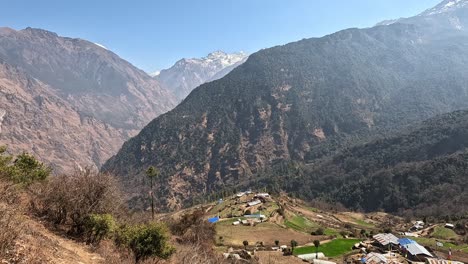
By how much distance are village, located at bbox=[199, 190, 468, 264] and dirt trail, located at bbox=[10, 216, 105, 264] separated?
861 inches

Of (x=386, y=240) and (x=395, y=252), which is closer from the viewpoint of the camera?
(x=395, y=252)

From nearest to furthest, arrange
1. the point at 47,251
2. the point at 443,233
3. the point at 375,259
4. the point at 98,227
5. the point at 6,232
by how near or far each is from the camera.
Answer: the point at 6,232 → the point at 47,251 → the point at 98,227 → the point at 375,259 → the point at 443,233

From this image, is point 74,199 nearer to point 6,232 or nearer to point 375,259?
→ point 6,232

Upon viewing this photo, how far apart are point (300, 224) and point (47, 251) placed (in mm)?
93006

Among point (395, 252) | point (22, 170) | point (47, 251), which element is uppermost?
point (22, 170)

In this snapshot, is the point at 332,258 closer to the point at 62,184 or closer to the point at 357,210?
the point at 62,184

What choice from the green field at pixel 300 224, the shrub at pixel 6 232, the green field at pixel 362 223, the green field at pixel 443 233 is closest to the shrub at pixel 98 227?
the shrub at pixel 6 232

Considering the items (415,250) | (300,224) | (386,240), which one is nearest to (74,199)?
(415,250)

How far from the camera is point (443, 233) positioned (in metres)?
89.4

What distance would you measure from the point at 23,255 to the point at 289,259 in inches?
1909

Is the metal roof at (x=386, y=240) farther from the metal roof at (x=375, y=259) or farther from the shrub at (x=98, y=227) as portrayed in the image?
the shrub at (x=98, y=227)

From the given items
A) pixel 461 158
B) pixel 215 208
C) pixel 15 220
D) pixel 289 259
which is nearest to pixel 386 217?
pixel 461 158

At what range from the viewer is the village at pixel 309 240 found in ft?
196

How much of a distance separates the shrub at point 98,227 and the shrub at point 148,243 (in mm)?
1066
